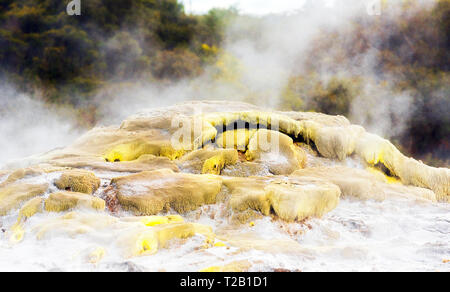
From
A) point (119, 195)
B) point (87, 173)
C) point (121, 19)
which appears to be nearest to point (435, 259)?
point (119, 195)

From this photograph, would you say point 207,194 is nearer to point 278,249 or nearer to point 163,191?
point 163,191

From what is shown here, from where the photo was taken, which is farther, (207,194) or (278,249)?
(207,194)

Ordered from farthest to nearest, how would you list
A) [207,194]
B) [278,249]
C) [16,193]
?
[207,194]
[16,193]
[278,249]

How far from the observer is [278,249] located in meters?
2.33

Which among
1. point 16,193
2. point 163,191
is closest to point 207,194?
point 163,191

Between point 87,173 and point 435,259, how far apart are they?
278 cm

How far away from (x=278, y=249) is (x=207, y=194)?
1.09 metres

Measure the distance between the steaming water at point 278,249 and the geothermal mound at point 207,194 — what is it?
0.4 inches

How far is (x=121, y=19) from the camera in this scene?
15.8 metres

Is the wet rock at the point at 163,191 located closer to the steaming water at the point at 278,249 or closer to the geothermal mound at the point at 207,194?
the geothermal mound at the point at 207,194

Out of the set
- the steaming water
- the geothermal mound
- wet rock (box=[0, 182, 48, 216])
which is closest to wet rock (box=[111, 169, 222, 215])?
the geothermal mound

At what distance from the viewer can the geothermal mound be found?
7.43 ft
